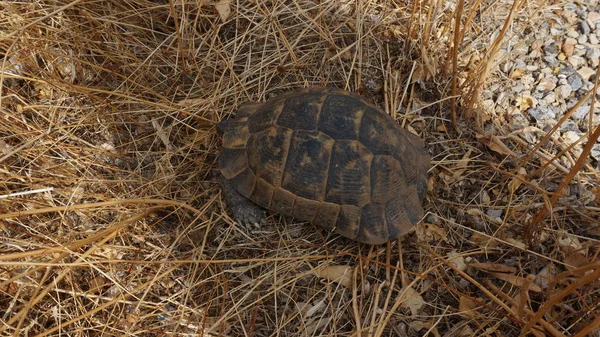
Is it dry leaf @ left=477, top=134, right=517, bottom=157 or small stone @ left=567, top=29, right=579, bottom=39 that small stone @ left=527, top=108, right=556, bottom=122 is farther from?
small stone @ left=567, top=29, right=579, bottom=39

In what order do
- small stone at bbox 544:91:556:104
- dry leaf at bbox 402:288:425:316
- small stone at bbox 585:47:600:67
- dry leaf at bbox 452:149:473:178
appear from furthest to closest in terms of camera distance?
small stone at bbox 585:47:600:67 < small stone at bbox 544:91:556:104 < dry leaf at bbox 452:149:473:178 < dry leaf at bbox 402:288:425:316

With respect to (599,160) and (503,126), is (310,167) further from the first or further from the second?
(599,160)

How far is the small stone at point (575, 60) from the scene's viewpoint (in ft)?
11.3

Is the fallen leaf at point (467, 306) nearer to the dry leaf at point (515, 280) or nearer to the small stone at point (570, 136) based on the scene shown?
the dry leaf at point (515, 280)

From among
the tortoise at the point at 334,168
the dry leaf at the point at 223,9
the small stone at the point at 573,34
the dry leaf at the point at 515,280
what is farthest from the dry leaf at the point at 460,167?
Answer: the dry leaf at the point at 223,9

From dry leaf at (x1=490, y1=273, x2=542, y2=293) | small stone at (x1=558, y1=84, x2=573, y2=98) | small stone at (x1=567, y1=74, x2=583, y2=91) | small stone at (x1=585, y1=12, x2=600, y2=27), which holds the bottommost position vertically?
dry leaf at (x1=490, y1=273, x2=542, y2=293)

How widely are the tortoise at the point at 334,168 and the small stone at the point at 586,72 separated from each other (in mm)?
1784

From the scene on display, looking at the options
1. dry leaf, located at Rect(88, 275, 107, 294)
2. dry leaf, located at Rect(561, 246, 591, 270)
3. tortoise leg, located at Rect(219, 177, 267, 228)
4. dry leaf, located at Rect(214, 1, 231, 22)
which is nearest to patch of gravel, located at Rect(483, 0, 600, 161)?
dry leaf, located at Rect(561, 246, 591, 270)

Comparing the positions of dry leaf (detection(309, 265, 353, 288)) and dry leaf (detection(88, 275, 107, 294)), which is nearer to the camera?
dry leaf (detection(88, 275, 107, 294))

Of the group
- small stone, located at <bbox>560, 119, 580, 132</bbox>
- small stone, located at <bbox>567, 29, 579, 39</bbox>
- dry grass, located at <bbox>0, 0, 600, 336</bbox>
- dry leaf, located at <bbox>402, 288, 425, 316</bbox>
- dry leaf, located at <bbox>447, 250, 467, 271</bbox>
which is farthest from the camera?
small stone, located at <bbox>567, 29, 579, 39</bbox>

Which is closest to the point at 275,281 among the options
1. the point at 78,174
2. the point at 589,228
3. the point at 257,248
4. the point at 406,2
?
the point at 257,248

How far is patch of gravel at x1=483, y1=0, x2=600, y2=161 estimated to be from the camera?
323 cm

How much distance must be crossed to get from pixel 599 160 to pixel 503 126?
70 cm

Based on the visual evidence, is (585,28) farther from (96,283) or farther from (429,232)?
(96,283)
